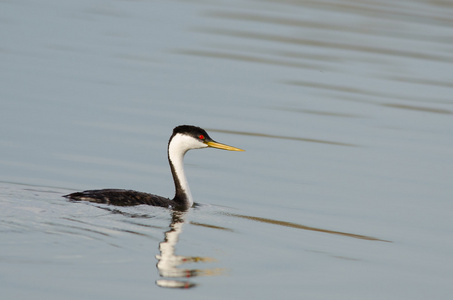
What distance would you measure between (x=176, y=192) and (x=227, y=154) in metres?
3.06

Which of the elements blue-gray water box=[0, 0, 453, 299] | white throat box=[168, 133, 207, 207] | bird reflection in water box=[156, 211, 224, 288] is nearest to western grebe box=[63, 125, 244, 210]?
white throat box=[168, 133, 207, 207]

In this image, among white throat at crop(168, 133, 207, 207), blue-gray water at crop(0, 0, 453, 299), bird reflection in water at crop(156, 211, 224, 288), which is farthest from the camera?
white throat at crop(168, 133, 207, 207)

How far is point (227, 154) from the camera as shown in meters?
15.3

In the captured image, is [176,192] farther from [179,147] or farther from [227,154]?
[227,154]

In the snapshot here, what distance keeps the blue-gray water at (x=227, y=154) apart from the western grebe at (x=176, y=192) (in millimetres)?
187

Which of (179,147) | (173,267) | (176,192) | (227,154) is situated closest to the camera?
(173,267)

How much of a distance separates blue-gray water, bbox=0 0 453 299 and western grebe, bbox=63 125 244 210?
0.62 ft

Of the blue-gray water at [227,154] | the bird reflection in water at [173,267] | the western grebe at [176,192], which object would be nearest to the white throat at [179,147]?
the western grebe at [176,192]

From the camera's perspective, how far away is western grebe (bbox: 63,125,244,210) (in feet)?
37.1

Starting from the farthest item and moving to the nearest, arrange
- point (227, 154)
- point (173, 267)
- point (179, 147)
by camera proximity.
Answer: point (227, 154)
point (179, 147)
point (173, 267)

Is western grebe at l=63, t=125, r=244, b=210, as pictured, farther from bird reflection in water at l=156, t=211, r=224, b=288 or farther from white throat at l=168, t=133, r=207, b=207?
bird reflection in water at l=156, t=211, r=224, b=288

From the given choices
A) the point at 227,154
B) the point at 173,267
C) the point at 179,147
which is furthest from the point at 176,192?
the point at 173,267

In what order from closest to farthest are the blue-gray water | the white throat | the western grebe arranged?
1. the blue-gray water
2. the western grebe
3. the white throat

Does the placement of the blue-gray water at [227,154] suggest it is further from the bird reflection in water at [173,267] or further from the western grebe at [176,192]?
the western grebe at [176,192]
